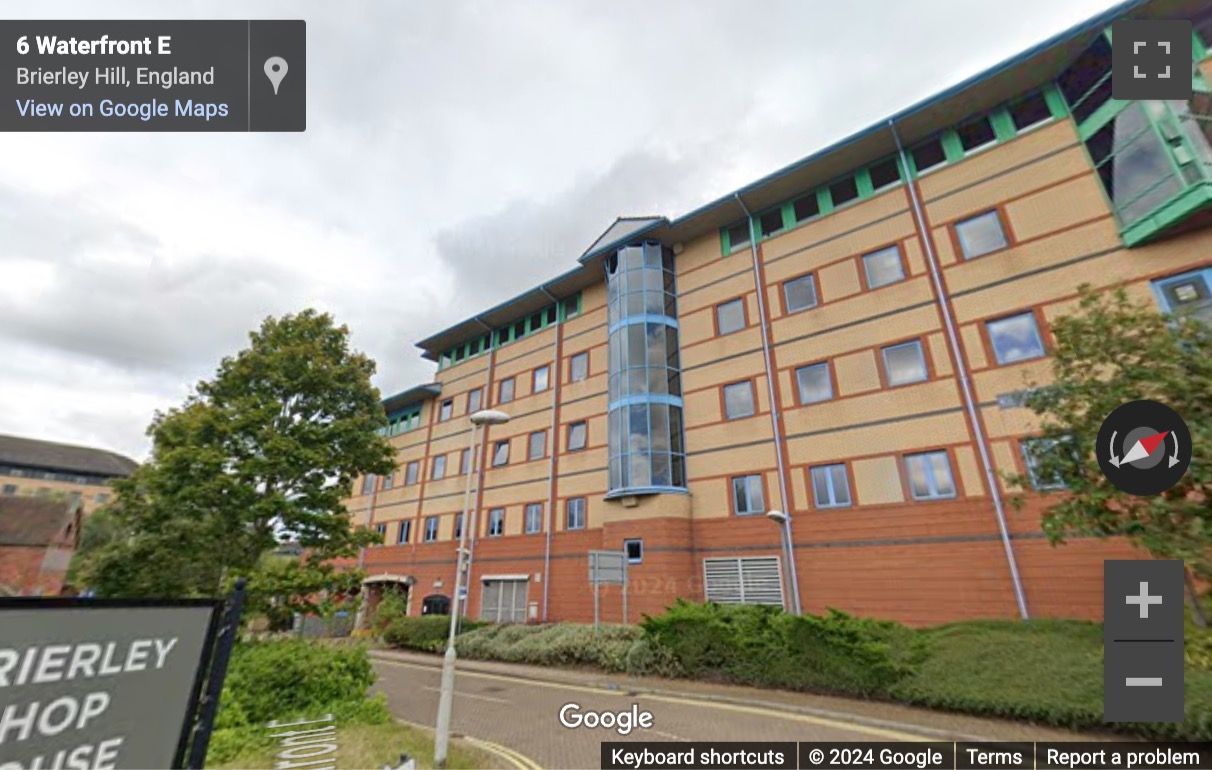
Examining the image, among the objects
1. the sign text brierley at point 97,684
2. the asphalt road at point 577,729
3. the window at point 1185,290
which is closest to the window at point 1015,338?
→ the window at point 1185,290

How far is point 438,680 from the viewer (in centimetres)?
1747

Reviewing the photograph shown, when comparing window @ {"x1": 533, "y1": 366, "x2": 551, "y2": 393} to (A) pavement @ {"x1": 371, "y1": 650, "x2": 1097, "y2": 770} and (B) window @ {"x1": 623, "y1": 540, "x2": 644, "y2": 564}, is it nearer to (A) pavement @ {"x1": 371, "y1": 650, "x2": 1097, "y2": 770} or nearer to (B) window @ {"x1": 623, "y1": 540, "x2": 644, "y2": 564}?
(B) window @ {"x1": 623, "y1": 540, "x2": 644, "y2": 564}

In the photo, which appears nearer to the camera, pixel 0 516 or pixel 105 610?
pixel 105 610

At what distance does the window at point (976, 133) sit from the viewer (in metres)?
18.8

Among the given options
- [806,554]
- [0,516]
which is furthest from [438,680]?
[0,516]


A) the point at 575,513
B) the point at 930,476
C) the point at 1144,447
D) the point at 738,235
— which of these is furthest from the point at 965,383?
the point at 575,513

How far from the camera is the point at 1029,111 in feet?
59.6

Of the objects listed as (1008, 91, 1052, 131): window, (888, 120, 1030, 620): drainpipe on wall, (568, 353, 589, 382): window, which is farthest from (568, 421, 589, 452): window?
(1008, 91, 1052, 131): window

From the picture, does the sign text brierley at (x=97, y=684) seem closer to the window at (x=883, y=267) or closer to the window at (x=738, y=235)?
the window at (x=883, y=267)

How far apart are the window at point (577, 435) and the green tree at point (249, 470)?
1268 cm

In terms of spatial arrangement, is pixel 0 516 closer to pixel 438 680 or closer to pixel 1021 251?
pixel 438 680

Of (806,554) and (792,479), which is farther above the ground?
(792,479)

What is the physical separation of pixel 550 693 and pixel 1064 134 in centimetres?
2350

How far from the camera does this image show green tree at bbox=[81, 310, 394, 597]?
12211 mm
